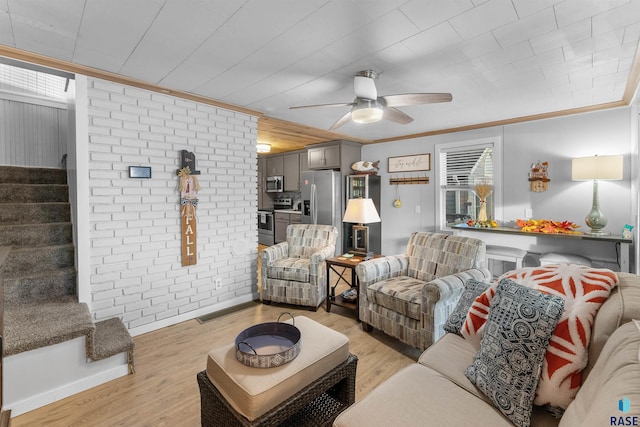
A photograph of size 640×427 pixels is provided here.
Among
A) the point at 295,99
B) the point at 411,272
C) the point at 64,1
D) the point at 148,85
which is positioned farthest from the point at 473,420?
the point at 148,85

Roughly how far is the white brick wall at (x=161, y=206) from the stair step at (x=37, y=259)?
344 mm

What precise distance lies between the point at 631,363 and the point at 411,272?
2.24 metres

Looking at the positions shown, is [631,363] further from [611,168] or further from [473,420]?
[611,168]

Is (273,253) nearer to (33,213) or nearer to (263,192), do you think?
(33,213)

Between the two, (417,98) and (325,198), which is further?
(325,198)

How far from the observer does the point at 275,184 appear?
695 centimetres

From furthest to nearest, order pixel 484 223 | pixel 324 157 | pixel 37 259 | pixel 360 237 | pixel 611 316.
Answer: pixel 324 157 < pixel 360 237 < pixel 484 223 < pixel 37 259 < pixel 611 316

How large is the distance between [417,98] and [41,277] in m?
3.32

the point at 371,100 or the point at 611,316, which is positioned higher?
the point at 371,100

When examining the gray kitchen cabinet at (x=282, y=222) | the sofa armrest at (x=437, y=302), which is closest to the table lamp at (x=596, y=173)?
the sofa armrest at (x=437, y=302)

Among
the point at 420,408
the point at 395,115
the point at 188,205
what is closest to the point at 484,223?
the point at 395,115

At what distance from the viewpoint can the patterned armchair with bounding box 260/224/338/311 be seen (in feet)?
10.9

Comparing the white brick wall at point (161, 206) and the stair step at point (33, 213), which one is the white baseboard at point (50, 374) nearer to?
the white brick wall at point (161, 206)

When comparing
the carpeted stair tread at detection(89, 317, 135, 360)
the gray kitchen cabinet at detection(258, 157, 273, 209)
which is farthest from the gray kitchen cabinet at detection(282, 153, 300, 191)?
the carpeted stair tread at detection(89, 317, 135, 360)
